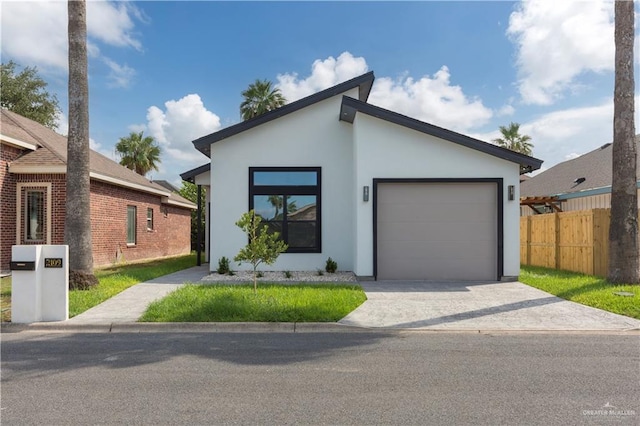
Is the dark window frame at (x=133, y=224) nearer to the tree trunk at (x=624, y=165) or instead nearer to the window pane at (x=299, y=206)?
the window pane at (x=299, y=206)

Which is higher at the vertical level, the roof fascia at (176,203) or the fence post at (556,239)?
the roof fascia at (176,203)

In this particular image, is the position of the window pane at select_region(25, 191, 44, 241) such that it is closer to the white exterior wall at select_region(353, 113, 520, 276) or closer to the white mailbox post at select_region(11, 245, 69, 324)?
the white mailbox post at select_region(11, 245, 69, 324)

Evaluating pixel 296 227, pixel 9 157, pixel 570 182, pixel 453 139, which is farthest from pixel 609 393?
pixel 570 182

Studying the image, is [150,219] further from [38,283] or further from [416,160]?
[416,160]

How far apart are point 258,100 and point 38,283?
2325cm

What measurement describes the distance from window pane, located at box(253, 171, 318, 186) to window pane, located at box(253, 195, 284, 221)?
1.42 ft

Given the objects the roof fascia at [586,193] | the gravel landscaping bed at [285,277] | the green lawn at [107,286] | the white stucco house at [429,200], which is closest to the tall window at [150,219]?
the green lawn at [107,286]

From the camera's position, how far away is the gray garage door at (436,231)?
39.1ft

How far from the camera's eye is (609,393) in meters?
4.41

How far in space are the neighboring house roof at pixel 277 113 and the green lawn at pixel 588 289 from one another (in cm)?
775

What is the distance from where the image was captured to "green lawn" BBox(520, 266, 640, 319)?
831 cm

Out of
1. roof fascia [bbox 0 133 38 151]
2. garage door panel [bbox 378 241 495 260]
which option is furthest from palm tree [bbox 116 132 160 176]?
garage door panel [bbox 378 241 495 260]

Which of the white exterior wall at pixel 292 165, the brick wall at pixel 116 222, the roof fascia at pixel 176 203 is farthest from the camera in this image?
the roof fascia at pixel 176 203

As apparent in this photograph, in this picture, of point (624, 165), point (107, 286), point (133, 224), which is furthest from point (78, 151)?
point (624, 165)
